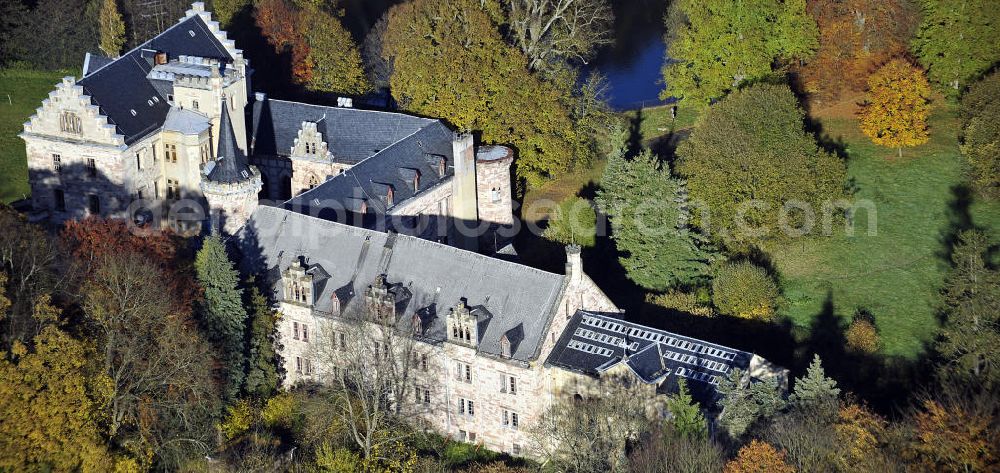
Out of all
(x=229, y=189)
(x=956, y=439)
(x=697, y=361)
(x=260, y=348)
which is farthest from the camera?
(x=229, y=189)

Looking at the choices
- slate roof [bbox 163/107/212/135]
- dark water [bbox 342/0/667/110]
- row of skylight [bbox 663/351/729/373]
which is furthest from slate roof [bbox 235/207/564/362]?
dark water [bbox 342/0/667/110]

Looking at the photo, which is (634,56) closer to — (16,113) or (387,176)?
(387,176)

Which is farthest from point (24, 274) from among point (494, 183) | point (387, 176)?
point (494, 183)

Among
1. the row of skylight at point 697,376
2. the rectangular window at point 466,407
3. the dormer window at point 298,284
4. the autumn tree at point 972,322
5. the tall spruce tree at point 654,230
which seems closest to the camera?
the row of skylight at point 697,376

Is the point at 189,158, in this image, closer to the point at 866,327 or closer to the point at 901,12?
the point at 866,327

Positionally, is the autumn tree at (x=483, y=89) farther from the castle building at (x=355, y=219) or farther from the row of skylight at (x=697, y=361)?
the row of skylight at (x=697, y=361)

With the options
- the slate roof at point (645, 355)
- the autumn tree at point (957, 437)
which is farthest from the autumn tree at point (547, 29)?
the autumn tree at point (957, 437)
